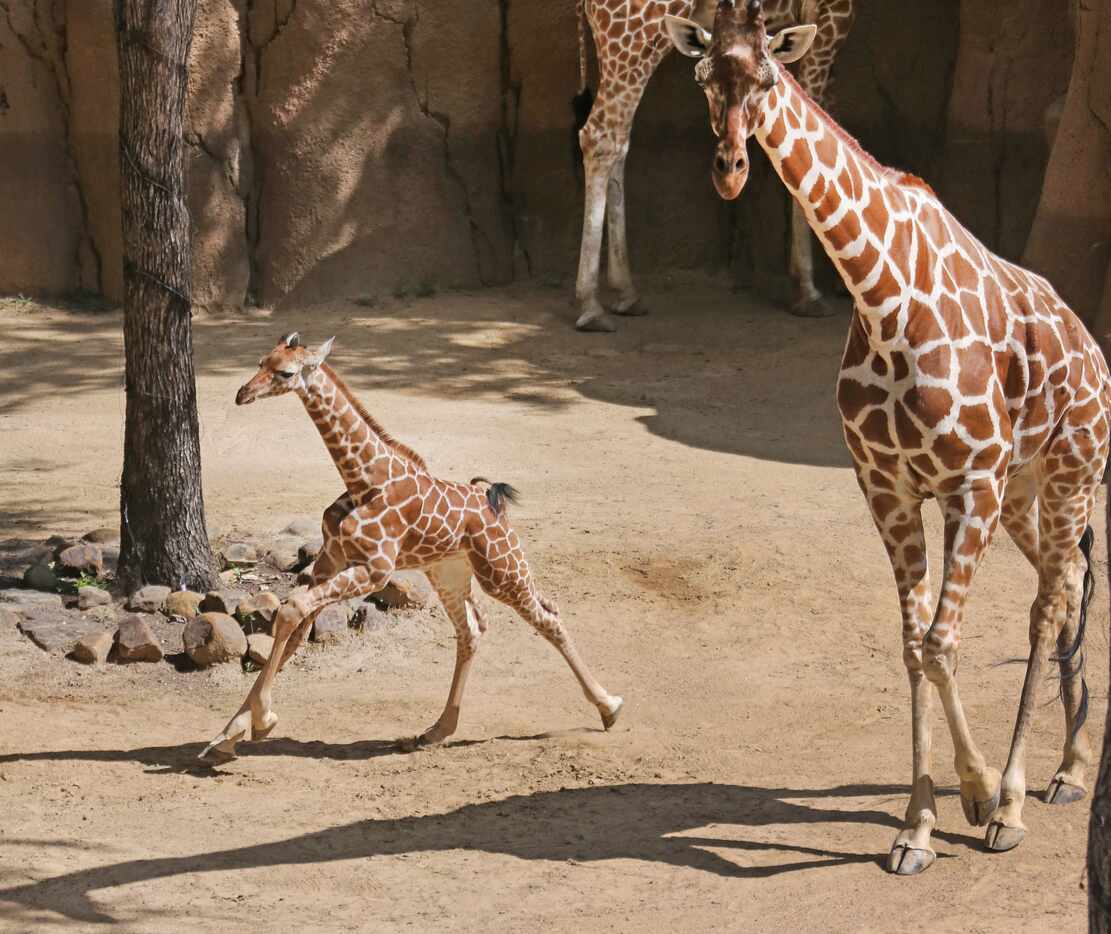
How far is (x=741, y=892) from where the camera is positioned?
4734 mm

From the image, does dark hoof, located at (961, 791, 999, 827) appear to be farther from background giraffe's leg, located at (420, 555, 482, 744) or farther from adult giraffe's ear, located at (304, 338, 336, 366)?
adult giraffe's ear, located at (304, 338, 336, 366)

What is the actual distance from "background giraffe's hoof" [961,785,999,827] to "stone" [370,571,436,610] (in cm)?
294

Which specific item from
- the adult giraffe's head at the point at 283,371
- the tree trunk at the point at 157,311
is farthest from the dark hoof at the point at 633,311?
the adult giraffe's head at the point at 283,371

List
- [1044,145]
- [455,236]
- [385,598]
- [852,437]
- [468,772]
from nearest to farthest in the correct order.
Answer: [852,437]
[468,772]
[385,598]
[1044,145]
[455,236]

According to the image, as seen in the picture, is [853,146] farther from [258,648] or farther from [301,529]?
[301,529]

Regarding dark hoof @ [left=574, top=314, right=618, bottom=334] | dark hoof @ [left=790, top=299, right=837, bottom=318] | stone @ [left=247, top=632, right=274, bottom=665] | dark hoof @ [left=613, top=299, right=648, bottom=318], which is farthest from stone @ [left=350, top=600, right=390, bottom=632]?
dark hoof @ [left=790, top=299, right=837, bottom=318]

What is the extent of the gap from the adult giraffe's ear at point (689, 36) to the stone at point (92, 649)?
3.51 m

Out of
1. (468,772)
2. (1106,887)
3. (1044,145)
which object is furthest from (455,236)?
(1106,887)

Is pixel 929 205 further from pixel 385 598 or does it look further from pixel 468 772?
pixel 385 598

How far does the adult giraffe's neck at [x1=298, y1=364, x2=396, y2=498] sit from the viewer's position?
566 cm

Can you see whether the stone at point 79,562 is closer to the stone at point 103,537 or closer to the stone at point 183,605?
the stone at point 103,537

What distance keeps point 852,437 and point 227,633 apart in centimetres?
288

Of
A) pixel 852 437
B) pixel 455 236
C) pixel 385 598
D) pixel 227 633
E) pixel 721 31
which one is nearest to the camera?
pixel 721 31

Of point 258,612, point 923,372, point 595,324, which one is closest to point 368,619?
point 258,612
